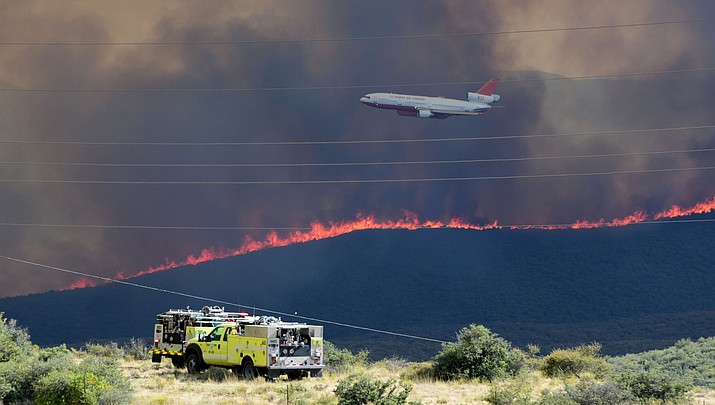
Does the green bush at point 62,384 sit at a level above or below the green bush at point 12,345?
below

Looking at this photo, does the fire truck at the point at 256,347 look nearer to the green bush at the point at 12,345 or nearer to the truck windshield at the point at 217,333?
the truck windshield at the point at 217,333

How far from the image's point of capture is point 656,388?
34.8 meters

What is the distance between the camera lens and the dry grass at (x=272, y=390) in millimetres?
34062

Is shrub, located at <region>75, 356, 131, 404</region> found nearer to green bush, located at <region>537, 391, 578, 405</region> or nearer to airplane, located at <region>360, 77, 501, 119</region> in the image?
green bush, located at <region>537, 391, 578, 405</region>

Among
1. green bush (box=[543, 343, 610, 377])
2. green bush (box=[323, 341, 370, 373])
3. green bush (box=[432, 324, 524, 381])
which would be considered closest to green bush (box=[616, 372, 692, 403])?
green bush (box=[432, 324, 524, 381])

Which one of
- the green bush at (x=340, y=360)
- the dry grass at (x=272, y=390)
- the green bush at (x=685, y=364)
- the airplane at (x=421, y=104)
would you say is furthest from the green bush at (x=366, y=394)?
the airplane at (x=421, y=104)

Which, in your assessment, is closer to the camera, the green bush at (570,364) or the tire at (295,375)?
the tire at (295,375)

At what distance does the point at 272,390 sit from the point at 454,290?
132558 millimetres

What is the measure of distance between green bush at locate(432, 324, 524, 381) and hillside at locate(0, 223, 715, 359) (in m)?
87.4

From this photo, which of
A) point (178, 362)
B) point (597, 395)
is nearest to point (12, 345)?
point (178, 362)

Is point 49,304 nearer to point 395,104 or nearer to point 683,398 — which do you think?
point 395,104

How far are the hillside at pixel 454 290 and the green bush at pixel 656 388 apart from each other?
97.8 metres

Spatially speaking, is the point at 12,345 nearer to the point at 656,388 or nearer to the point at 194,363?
the point at 194,363

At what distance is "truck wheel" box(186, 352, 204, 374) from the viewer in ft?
143
